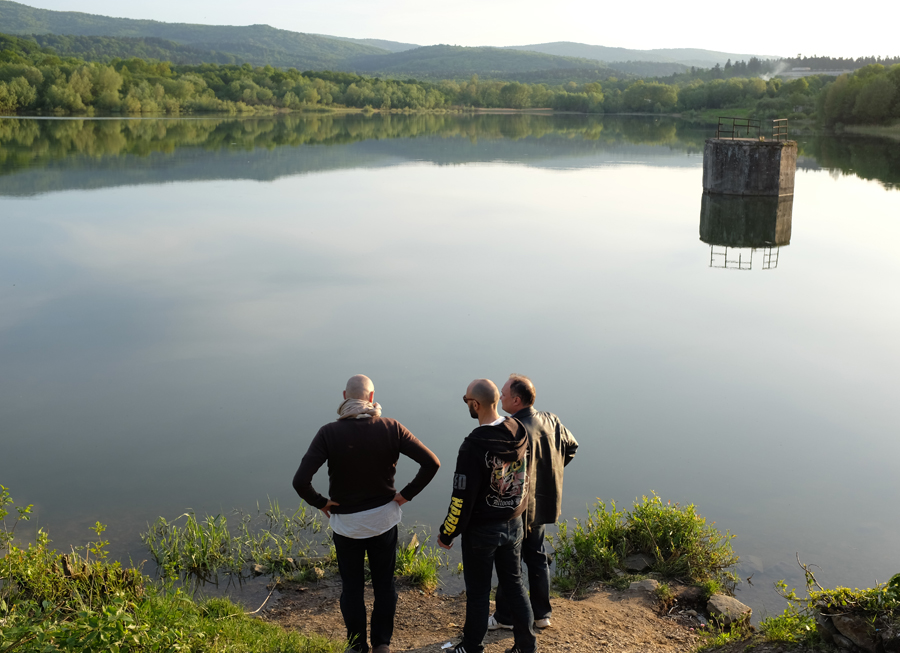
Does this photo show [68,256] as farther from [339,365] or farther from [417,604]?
[417,604]

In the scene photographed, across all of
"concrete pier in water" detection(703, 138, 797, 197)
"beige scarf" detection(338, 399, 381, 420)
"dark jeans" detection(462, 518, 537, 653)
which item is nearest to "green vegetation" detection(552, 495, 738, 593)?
"dark jeans" detection(462, 518, 537, 653)

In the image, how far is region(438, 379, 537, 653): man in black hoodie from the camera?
4281mm

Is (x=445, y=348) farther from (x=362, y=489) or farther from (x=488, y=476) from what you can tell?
(x=488, y=476)

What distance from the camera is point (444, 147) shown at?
49.9 m

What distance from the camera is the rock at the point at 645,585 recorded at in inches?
226

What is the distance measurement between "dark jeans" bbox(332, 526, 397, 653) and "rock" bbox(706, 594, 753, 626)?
2.30m

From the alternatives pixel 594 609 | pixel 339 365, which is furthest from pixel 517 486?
pixel 339 365

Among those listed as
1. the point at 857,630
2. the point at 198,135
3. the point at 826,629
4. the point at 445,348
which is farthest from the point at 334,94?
the point at 857,630

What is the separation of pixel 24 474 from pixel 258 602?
319cm

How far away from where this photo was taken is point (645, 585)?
5.79m

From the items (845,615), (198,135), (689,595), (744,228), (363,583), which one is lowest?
(689,595)

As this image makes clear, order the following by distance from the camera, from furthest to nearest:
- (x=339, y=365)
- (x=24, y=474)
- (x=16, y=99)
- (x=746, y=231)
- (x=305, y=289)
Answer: (x=16, y=99), (x=746, y=231), (x=305, y=289), (x=339, y=365), (x=24, y=474)

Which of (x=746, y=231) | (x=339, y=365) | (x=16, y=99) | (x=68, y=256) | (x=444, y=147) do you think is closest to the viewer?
(x=339, y=365)

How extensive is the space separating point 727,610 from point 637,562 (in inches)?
35.3
